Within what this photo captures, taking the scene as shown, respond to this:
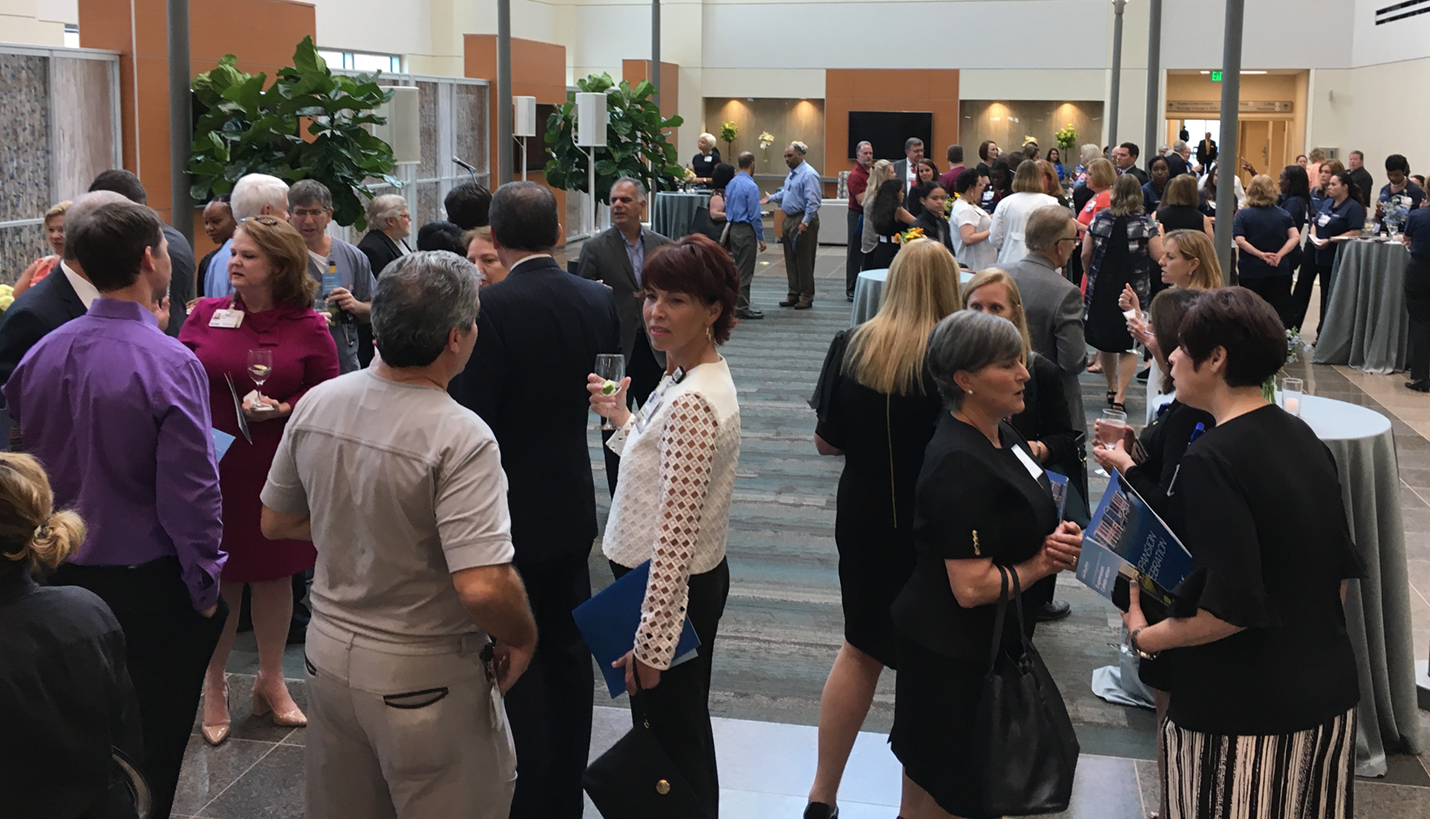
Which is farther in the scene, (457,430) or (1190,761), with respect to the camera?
(1190,761)

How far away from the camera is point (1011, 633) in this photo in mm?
2537

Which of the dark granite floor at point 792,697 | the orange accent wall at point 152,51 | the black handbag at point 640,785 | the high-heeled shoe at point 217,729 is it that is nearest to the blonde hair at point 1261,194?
the dark granite floor at point 792,697

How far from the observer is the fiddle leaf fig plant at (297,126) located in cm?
709

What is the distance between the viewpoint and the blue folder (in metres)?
2.45

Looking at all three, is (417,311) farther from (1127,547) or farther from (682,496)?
(1127,547)

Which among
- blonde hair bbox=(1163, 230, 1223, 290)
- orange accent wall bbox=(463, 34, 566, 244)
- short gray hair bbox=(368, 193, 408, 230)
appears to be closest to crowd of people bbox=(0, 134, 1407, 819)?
blonde hair bbox=(1163, 230, 1223, 290)

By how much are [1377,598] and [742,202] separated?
30.2ft

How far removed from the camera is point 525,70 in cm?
1728

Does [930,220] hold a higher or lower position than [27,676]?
higher

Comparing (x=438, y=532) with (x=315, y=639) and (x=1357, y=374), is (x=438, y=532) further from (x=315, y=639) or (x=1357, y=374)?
(x=1357, y=374)

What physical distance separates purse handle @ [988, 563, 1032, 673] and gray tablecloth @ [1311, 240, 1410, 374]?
334 inches

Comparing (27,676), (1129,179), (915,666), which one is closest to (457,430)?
(27,676)

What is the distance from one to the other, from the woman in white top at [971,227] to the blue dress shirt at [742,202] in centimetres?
332

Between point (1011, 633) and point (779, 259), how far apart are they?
16.3 meters
